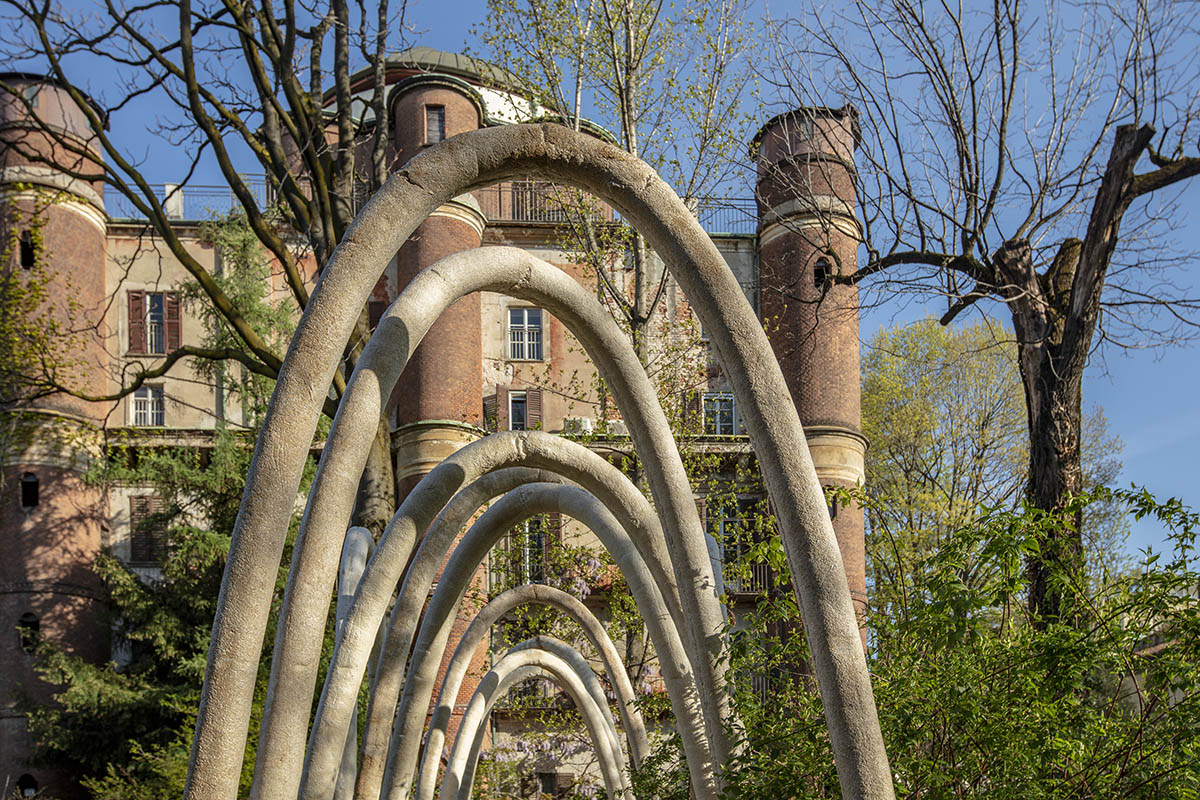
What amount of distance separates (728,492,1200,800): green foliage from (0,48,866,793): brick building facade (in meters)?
20.1

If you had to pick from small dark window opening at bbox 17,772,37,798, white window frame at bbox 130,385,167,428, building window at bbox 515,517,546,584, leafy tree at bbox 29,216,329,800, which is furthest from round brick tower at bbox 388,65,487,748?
small dark window opening at bbox 17,772,37,798

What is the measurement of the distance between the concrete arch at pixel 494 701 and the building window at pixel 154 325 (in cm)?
1916

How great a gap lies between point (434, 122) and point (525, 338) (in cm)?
581

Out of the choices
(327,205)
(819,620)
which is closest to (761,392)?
(819,620)

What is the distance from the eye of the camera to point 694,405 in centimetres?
2928

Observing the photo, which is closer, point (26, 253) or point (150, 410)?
point (26, 253)

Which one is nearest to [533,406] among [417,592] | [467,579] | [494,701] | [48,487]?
[48,487]

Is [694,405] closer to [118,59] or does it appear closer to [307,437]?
[118,59]

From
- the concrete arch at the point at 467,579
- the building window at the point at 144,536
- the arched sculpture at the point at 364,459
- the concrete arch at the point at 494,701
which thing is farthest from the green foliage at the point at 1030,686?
the building window at the point at 144,536

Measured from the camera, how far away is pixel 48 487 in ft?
96.3

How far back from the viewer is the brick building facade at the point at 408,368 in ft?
93.4

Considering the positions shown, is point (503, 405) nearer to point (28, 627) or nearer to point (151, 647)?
point (151, 647)

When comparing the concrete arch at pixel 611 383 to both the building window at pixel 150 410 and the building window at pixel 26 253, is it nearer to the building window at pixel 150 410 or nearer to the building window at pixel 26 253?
the building window at pixel 26 253

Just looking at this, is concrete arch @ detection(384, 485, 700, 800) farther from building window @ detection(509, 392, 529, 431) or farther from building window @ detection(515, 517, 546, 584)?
building window @ detection(509, 392, 529, 431)
